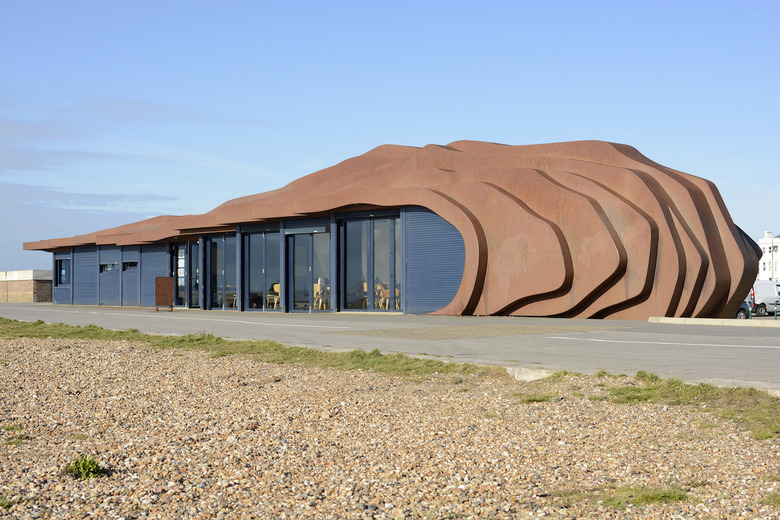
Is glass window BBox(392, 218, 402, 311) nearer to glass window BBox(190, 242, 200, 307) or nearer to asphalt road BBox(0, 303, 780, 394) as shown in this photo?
asphalt road BBox(0, 303, 780, 394)

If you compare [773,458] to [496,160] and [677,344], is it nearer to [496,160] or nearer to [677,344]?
[677,344]

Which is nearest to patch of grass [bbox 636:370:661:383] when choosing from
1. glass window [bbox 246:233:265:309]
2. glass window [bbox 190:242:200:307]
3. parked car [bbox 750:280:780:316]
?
glass window [bbox 246:233:265:309]

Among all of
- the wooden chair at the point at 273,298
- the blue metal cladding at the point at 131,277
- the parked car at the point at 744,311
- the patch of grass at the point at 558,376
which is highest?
the blue metal cladding at the point at 131,277

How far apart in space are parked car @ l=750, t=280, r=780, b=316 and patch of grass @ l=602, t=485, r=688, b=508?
3933 centimetres

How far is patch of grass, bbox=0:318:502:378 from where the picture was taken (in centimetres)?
1105

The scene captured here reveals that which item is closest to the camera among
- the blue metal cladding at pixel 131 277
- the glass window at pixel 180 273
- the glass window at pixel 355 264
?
the glass window at pixel 355 264

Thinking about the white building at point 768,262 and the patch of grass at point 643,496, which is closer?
the patch of grass at point 643,496

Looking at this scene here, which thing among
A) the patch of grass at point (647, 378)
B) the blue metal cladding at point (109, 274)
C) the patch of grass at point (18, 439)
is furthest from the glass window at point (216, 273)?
the patch of grass at point (18, 439)

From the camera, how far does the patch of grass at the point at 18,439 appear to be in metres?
6.80

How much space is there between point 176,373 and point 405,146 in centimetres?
2543

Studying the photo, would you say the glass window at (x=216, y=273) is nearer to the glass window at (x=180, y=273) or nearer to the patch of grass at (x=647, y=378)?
the glass window at (x=180, y=273)

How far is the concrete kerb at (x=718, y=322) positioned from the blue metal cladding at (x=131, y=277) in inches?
1197

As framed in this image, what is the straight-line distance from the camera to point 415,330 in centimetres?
2023

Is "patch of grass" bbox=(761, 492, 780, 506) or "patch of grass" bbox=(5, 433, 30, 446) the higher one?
"patch of grass" bbox=(5, 433, 30, 446)
